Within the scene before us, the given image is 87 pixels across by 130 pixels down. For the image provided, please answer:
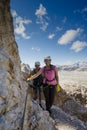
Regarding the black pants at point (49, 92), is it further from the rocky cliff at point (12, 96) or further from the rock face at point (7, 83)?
the rock face at point (7, 83)

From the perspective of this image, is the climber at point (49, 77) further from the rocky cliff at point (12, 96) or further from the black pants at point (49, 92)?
the rocky cliff at point (12, 96)

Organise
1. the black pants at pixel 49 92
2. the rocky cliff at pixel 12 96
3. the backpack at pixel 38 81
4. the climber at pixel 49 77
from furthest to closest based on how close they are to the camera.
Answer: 1. the backpack at pixel 38 81
2. the black pants at pixel 49 92
3. the climber at pixel 49 77
4. the rocky cliff at pixel 12 96

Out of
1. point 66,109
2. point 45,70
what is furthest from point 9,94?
point 66,109

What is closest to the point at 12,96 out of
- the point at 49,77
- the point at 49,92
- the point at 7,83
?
the point at 7,83

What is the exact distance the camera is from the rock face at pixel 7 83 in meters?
4.71

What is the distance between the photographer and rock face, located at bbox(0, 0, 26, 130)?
15.4ft

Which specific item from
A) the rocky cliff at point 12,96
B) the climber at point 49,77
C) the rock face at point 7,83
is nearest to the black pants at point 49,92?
the climber at point 49,77

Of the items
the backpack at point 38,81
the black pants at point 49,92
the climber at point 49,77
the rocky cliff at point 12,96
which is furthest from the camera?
the backpack at point 38,81

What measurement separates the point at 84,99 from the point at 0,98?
51.7 ft

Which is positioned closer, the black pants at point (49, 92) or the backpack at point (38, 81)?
the black pants at point (49, 92)

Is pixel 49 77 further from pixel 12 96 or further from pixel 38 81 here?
pixel 12 96

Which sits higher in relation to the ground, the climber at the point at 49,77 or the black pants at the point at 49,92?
the climber at the point at 49,77

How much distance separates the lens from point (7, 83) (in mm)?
5254

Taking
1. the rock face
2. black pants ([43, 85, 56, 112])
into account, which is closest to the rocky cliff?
the rock face
